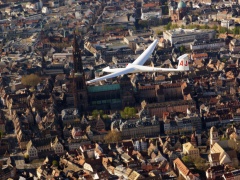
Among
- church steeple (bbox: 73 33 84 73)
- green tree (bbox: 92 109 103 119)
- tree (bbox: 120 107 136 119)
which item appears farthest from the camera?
church steeple (bbox: 73 33 84 73)

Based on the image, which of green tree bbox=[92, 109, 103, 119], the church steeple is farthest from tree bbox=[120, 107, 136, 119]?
the church steeple

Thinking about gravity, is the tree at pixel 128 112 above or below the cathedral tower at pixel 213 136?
below

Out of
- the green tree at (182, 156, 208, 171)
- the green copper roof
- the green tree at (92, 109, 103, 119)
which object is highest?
the green copper roof

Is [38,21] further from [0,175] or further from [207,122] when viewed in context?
[0,175]

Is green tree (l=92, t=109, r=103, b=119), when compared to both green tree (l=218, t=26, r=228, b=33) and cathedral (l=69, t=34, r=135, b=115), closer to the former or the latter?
cathedral (l=69, t=34, r=135, b=115)

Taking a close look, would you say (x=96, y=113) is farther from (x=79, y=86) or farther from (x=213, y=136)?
(x=213, y=136)

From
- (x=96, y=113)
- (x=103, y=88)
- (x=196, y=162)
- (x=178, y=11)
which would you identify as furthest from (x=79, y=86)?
(x=178, y=11)

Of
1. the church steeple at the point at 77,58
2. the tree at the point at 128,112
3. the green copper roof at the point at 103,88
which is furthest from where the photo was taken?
the green copper roof at the point at 103,88

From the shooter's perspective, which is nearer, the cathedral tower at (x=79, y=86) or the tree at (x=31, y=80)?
the cathedral tower at (x=79, y=86)

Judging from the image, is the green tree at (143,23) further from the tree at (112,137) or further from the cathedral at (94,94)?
the tree at (112,137)

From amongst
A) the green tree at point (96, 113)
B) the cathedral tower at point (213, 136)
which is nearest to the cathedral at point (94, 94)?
the green tree at point (96, 113)
